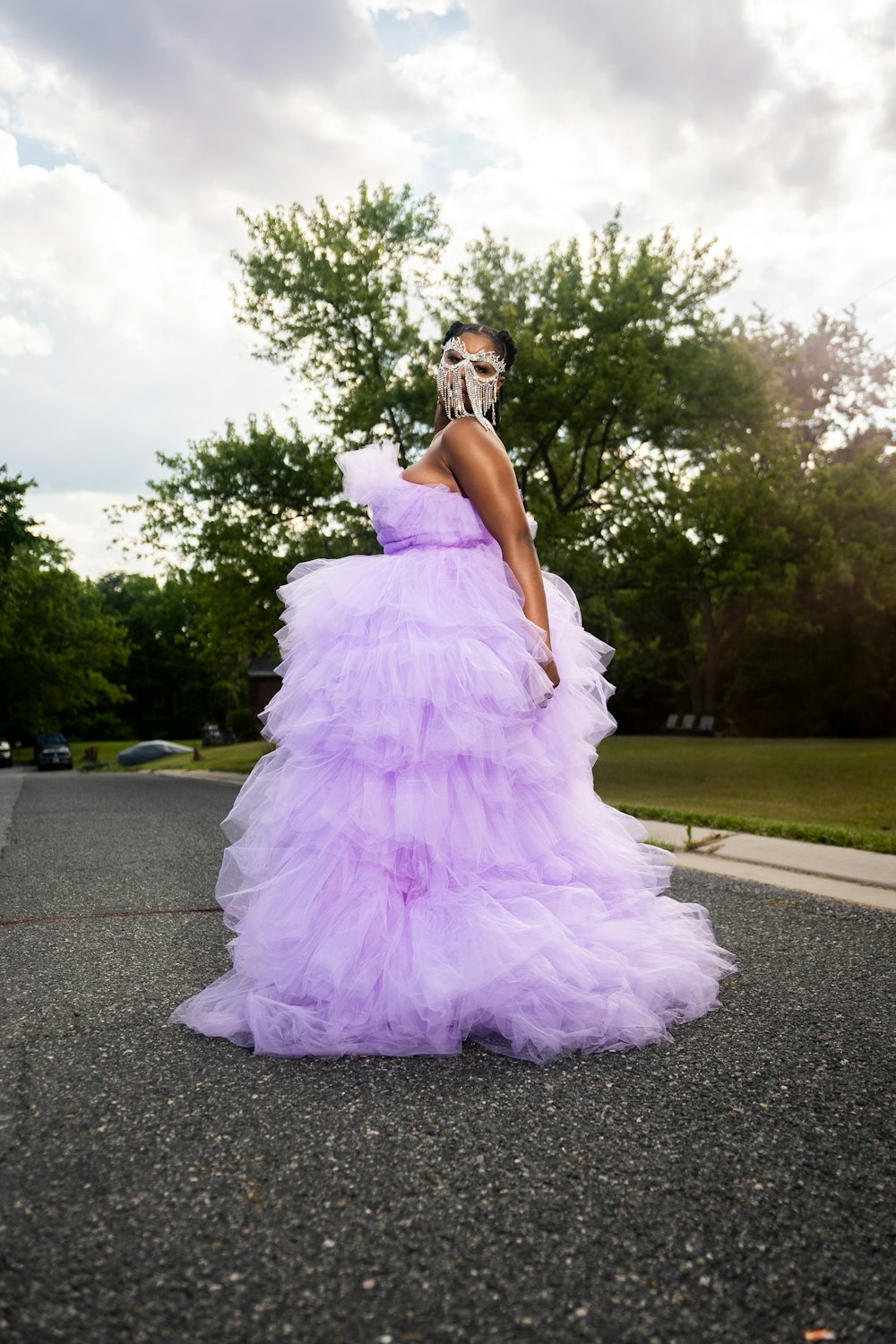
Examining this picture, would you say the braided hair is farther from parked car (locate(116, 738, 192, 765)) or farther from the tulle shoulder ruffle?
parked car (locate(116, 738, 192, 765))

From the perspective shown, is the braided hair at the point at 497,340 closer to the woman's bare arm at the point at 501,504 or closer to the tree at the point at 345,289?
the woman's bare arm at the point at 501,504

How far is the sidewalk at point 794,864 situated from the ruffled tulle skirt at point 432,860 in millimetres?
2283

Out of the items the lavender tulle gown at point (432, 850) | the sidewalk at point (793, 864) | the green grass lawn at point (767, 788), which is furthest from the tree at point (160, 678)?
the lavender tulle gown at point (432, 850)

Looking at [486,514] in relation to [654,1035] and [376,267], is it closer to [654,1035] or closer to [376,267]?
[654,1035]

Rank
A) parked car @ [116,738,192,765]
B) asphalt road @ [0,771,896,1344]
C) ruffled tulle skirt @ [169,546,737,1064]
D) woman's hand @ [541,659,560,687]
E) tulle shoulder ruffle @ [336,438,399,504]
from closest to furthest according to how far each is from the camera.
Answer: asphalt road @ [0,771,896,1344] → ruffled tulle skirt @ [169,546,737,1064] → woman's hand @ [541,659,560,687] → tulle shoulder ruffle @ [336,438,399,504] → parked car @ [116,738,192,765]

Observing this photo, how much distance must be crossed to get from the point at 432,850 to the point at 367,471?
1321 millimetres

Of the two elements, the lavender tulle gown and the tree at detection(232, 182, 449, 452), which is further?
the tree at detection(232, 182, 449, 452)

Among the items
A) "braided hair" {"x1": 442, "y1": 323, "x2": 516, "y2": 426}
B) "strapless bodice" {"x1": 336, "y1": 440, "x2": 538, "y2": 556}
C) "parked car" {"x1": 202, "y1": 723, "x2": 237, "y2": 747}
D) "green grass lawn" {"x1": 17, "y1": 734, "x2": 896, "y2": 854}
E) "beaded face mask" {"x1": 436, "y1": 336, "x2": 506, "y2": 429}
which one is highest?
"braided hair" {"x1": 442, "y1": 323, "x2": 516, "y2": 426}

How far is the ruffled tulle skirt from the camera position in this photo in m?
2.62

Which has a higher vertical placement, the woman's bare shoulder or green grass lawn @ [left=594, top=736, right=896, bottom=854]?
the woman's bare shoulder

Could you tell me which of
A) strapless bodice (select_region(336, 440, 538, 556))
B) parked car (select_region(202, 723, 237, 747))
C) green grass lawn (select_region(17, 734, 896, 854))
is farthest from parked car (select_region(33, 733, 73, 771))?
strapless bodice (select_region(336, 440, 538, 556))

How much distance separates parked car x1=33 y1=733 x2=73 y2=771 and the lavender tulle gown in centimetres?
4076

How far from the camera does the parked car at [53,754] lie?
40.4m

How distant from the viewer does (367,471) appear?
323 centimetres
